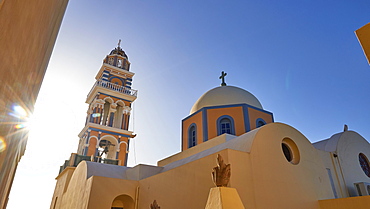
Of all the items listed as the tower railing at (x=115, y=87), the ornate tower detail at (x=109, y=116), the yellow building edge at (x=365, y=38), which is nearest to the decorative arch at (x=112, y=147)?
the ornate tower detail at (x=109, y=116)

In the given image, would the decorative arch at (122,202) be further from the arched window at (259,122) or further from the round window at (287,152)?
the arched window at (259,122)

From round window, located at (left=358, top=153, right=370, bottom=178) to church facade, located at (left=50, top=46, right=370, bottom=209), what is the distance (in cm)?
4

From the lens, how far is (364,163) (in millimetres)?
10633

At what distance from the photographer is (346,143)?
10.5 metres

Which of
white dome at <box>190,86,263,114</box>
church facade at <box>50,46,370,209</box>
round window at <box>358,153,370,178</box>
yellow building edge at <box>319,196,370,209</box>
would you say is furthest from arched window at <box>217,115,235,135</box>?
round window at <box>358,153,370,178</box>

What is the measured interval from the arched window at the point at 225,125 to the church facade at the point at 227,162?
5 centimetres

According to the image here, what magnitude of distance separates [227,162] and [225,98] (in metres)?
6.43

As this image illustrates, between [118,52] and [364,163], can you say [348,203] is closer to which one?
[364,163]

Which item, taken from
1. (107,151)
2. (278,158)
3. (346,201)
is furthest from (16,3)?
(107,151)

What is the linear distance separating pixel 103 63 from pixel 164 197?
12766 millimetres

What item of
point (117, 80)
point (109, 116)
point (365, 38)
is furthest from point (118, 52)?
point (365, 38)

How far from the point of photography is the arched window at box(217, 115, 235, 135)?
1099cm

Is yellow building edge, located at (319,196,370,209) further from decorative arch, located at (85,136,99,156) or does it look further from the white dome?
decorative arch, located at (85,136,99,156)

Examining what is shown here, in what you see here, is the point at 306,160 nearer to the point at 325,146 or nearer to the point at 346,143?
the point at 325,146
